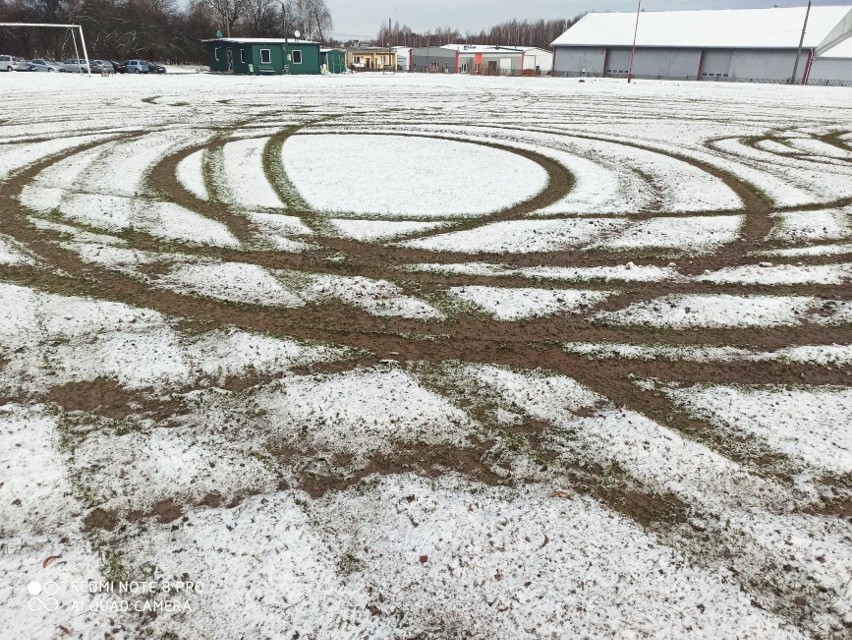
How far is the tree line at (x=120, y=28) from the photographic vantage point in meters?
54.7

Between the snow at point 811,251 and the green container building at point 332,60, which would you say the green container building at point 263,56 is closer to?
the green container building at point 332,60

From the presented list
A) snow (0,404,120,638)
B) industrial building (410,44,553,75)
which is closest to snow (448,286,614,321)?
snow (0,404,120,638)

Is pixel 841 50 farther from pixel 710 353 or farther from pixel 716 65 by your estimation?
pixel 710 353

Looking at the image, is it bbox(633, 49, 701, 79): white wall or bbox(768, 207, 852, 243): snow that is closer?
bbox(768, 207, 852, 243): snow

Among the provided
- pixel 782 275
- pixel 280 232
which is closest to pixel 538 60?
pixel 280 232

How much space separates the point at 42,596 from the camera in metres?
2.45

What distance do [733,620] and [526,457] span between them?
4.21 ft

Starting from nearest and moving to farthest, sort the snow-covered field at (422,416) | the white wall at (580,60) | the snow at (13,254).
Answer: the snow-covered field at (422,416) → the snow at (13,254) → the white wall at (580,60)

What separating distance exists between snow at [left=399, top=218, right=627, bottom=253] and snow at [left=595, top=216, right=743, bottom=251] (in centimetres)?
27

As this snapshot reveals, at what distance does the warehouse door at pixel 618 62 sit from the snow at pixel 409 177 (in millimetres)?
55003

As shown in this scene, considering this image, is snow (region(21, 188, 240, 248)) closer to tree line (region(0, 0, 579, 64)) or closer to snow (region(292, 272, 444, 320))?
snow (region(292, 272, 444, 320))

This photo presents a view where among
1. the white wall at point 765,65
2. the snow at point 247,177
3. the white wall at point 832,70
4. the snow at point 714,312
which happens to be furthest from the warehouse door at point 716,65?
the snow at point 714,312

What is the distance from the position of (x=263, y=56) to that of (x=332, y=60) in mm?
8799

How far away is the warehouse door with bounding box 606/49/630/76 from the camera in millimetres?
57688
